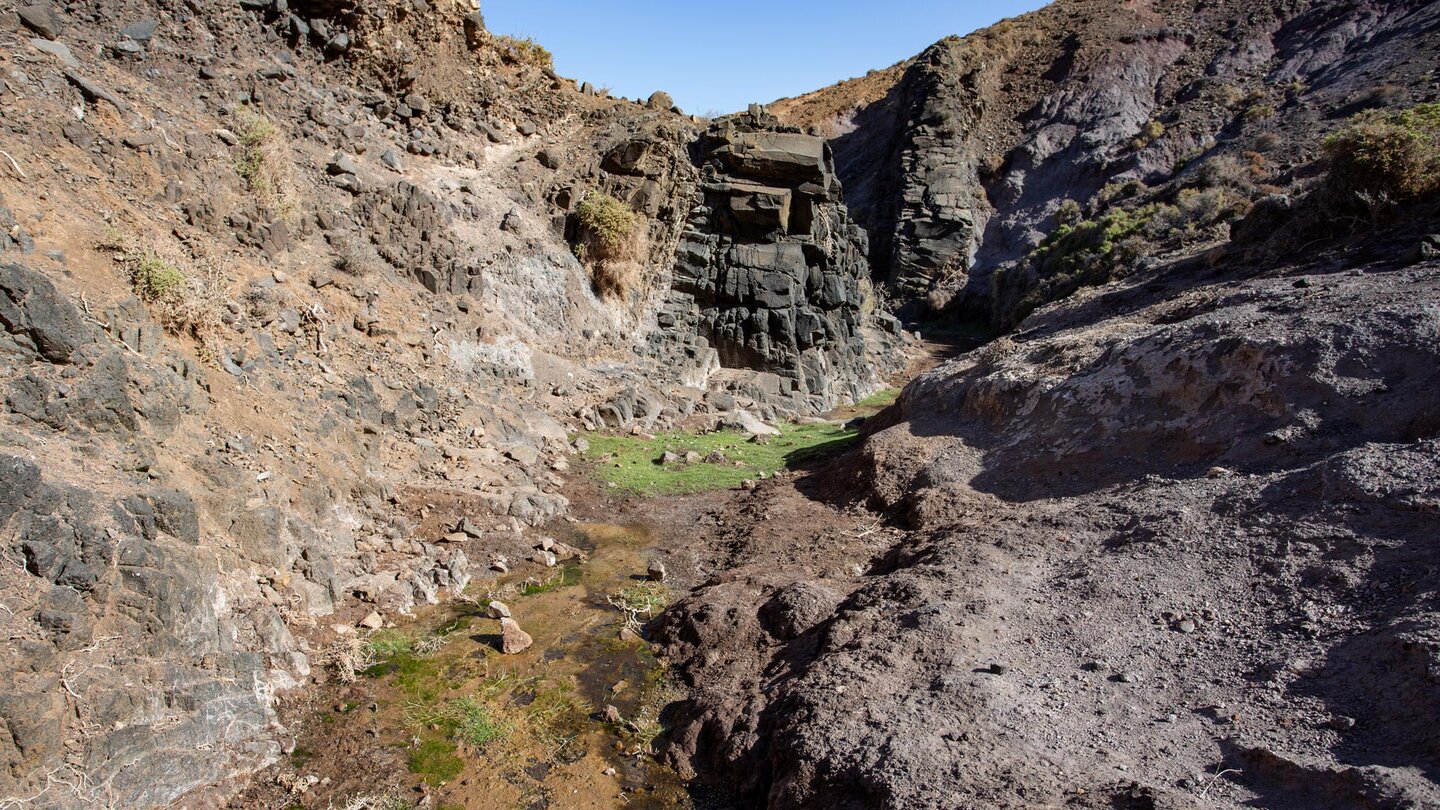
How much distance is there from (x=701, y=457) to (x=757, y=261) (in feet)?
25.9

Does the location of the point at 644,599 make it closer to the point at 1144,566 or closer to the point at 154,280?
the point at 1144,566

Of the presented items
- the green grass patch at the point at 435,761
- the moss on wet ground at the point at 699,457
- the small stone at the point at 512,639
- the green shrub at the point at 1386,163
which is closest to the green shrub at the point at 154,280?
the small stone at the point at 512,639

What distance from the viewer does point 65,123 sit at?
833 centimetres

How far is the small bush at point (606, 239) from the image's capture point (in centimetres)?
1617

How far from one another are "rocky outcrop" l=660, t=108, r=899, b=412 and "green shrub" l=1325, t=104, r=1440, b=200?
36.6ft

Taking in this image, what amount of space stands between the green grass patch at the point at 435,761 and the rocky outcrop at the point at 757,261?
522 inches

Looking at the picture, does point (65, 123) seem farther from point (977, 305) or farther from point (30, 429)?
point (977, 305)

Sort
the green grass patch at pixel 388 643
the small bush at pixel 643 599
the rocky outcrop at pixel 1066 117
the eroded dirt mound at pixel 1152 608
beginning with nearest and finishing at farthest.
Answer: the eroded dirt mound at pixel 1152 608, the green grass patch at pixel 388 643, the small bush at pixel 643 599, the rocky outcrop at pixel 1066 117

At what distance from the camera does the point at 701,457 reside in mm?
13695

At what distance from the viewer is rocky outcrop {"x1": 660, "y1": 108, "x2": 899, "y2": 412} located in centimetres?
1909

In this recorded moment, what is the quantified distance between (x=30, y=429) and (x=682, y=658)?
5651mm

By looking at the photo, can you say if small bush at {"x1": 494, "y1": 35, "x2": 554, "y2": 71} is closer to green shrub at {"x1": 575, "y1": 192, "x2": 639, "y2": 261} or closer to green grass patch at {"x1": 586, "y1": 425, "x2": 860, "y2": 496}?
green shrub at {"x1": 575, "y1": 192, "x2": 639, "y2": 261}

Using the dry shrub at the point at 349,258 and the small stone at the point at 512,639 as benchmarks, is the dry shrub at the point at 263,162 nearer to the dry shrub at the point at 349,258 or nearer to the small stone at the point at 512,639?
the dry shrub at the point at 349,258

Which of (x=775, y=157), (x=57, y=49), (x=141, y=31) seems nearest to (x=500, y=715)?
(x=57, y=49)
